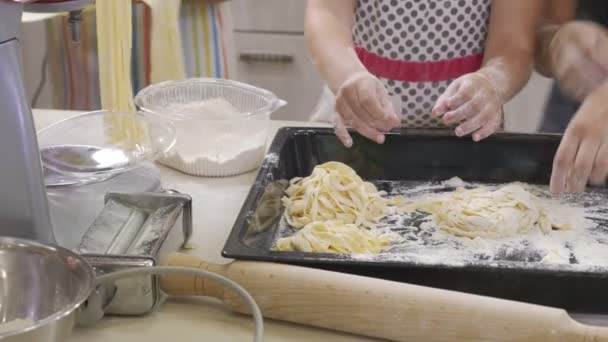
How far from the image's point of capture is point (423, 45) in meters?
1.44

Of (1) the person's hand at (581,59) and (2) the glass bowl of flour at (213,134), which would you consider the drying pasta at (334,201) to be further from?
(1) the person's hand at (581,59)

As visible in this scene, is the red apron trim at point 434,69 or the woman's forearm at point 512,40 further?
the red apron trim at point 434,69

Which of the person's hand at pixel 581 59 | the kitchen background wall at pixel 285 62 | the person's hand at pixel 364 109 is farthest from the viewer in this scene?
the kitchen background wall at pixel 285 62

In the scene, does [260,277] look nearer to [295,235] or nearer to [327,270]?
[327,270]

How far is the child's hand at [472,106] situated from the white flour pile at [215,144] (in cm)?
32

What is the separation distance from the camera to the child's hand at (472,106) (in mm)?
1131

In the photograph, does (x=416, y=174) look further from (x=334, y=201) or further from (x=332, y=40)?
(x=332, y=40)

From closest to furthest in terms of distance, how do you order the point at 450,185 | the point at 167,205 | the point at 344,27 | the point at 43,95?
the point at 167,205 < the point at 450,185 < the point at 344,27 < the point at 43,95

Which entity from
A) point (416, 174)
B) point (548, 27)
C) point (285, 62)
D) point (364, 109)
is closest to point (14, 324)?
point (364, 109)

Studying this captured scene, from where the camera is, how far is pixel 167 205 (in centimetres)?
94

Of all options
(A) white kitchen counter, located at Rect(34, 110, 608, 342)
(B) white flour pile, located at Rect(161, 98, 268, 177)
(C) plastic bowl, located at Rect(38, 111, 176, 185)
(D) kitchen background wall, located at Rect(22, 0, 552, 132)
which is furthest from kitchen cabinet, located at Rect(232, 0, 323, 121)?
(A) white kitchen counter, located at Rect(34, 110, 608, 342)

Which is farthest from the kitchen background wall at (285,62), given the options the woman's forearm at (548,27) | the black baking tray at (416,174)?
the black baking tray at (416,174)

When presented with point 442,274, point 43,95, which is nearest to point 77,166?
point 442,274

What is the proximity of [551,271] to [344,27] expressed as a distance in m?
0.77
